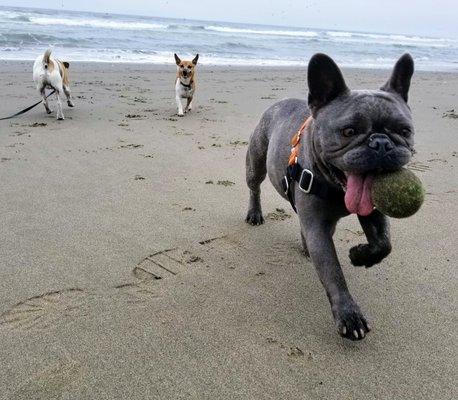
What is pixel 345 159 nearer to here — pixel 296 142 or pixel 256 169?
pixel 296 142

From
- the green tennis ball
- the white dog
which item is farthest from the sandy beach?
the white dog

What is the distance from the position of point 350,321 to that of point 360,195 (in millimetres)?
694

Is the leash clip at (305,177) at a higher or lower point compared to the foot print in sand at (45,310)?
higher

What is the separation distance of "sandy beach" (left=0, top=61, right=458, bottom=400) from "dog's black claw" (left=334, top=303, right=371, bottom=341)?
0.35 feet

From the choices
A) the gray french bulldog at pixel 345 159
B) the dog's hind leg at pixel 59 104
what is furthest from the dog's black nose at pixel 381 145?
the dog's hind leg at pixel 59 104

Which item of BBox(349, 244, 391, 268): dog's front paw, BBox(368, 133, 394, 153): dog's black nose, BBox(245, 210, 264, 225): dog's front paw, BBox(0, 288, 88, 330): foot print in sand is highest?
BBox(368, 133, 394, 153): dog's black nose

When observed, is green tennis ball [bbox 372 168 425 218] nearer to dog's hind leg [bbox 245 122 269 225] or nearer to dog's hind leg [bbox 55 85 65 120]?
dog's hind leg [bbox 245 122 269 225]

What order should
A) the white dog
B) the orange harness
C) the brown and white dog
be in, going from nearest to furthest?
the orange harness → the white dog → the brown and white dog

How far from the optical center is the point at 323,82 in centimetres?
275

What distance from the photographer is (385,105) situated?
2502 millimetres

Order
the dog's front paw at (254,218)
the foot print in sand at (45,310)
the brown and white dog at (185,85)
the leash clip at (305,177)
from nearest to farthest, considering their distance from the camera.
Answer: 1. the foot print in sand at (45,310)
2. the leash clip at (305,177)
3. the dog's front paw at (254,218)
4. the brown and white dog at (185,85)

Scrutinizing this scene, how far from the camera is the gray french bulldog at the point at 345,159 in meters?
2.40

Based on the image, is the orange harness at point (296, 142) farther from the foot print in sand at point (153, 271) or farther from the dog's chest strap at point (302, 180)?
the foot print in sand at point (153, 271)

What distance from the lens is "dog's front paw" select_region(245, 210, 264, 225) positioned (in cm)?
428
